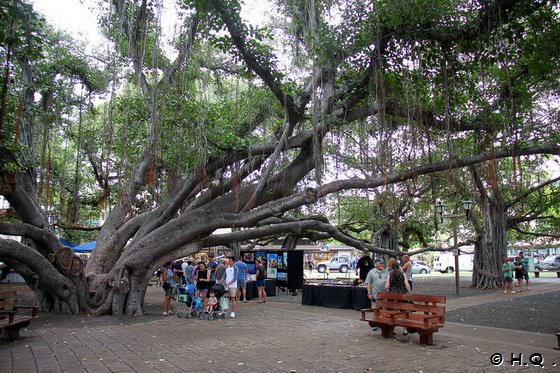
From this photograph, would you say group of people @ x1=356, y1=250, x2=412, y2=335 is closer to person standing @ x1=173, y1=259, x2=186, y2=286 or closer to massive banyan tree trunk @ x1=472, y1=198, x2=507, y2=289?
person standing @ x1=173, y1=259, x2=186, y2=286

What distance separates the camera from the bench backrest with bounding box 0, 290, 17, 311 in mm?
7521

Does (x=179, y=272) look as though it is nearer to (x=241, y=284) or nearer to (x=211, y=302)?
(x=241, y=284)

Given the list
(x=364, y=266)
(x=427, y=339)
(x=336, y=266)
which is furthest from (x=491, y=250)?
(x=336, y=266)

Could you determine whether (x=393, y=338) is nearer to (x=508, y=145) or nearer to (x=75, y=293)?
(x=508, y=145)

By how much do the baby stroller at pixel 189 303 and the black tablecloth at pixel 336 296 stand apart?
387 cm

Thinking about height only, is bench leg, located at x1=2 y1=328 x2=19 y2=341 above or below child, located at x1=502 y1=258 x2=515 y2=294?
Answer: below

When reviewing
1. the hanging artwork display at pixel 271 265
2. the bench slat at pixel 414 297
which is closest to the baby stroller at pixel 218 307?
the bench slat at pixel 414 297

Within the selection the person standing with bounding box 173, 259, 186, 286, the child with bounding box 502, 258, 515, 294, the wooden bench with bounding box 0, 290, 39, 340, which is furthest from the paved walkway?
the child with bounding box 502, 258, 515, 294

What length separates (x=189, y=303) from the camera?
1132cm

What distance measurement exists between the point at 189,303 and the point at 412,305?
19.9ft

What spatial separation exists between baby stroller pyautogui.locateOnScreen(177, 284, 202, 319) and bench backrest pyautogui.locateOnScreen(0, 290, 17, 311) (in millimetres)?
3704

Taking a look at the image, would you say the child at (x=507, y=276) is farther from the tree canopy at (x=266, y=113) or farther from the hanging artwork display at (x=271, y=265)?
the hanging artwork display at (x=271, y=265)

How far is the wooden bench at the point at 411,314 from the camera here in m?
7.00

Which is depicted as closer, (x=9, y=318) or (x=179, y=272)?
(x=9, y=318)
